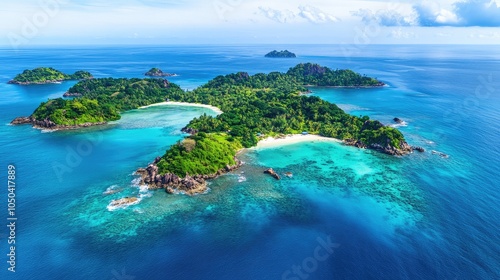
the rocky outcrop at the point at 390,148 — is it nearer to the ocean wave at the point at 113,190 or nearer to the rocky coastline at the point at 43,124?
the ocean wave at the point at 113,190

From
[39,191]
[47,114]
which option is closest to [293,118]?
[39,191]

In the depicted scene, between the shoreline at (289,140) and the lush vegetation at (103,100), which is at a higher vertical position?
the lush vegetation at (103,100)

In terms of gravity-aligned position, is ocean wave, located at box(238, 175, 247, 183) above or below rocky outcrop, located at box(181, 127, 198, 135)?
above

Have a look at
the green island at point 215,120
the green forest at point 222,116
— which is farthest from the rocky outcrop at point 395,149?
the green forest at point 222,116

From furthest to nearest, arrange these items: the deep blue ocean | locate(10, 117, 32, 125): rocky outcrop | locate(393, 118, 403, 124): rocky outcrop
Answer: locate(393, 118, 403, 124): rocky outcrop, locate(10, 117, 32, 125): rocky outcrop, the deep blue ocean

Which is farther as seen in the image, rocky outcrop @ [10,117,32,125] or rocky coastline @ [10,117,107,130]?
A: rocky outcrop @ [10,117,32,125]

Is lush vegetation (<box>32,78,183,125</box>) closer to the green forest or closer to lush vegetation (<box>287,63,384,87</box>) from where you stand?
the green forest

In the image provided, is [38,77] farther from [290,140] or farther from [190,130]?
[290,140]

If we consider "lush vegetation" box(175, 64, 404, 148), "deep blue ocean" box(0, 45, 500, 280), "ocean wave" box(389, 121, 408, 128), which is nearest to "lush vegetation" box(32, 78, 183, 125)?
"deep blue ocean" box(0, 45, 500, 280)
